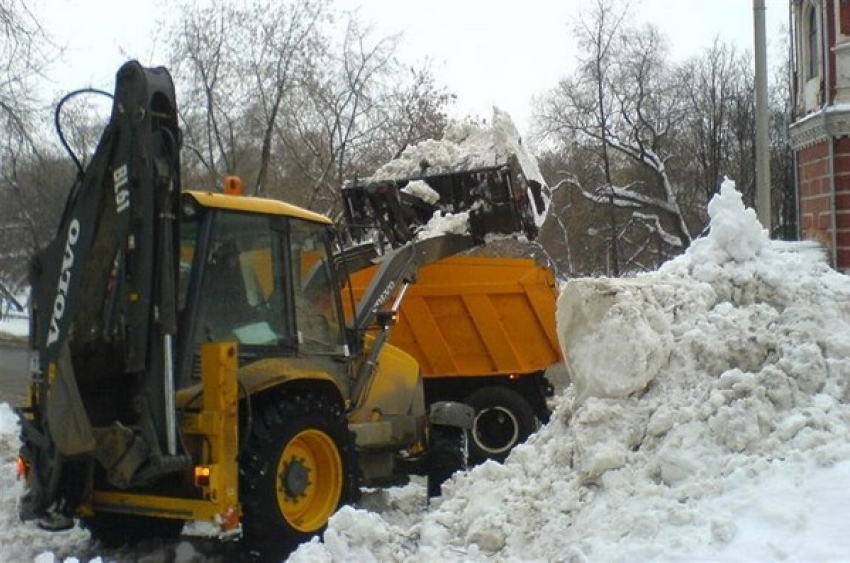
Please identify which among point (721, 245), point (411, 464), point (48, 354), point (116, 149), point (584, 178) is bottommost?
point (411, 464)

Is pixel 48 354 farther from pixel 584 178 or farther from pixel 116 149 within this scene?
pixel 584 178

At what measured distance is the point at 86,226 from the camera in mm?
6973

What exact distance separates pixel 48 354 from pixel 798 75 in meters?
21.4

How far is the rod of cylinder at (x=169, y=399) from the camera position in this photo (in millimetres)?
6570

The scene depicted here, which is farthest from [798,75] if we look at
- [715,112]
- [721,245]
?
[721,245]

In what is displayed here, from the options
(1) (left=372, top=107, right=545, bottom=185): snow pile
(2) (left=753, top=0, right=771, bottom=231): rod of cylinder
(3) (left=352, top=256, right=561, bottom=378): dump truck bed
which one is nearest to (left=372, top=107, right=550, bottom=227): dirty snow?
(1) (left=372, top=107, right=545, bottom=185): snow pile

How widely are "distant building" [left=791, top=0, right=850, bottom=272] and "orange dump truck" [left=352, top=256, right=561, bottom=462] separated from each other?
11.1m

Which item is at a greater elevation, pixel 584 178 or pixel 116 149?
pixel 584 178

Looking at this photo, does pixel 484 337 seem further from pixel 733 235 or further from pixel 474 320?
pixel 733 235

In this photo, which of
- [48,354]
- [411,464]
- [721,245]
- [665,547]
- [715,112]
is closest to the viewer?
[665,547]

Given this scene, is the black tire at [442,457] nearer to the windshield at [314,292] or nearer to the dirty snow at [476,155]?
the windshield at [314,292]

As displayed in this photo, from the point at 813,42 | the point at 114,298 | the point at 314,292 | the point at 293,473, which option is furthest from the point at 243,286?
the point at 813,42

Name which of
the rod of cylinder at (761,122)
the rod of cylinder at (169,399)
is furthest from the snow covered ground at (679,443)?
the rod of cylinder at (761,122)

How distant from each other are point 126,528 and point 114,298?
2.11 meters
